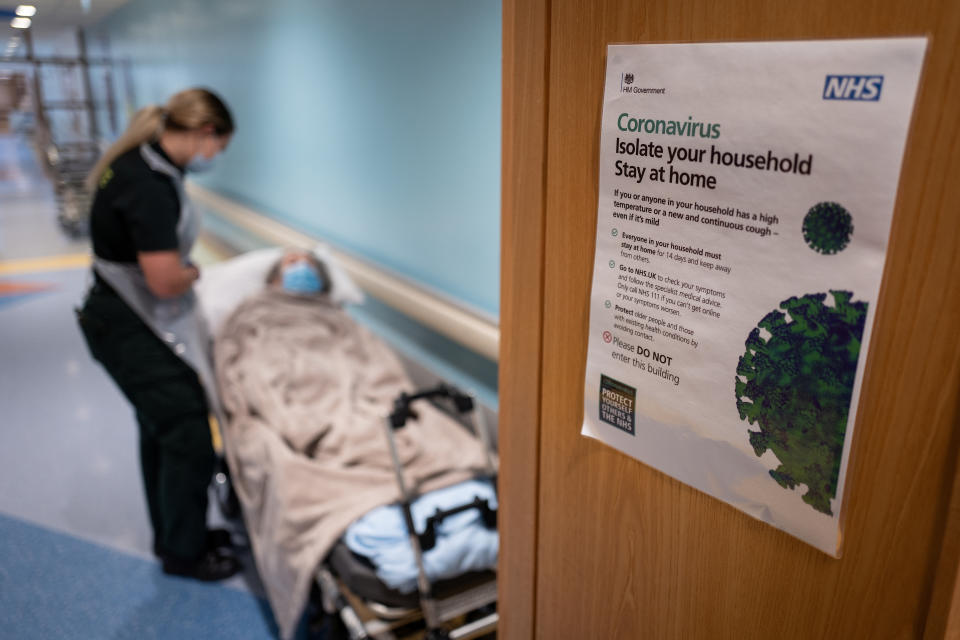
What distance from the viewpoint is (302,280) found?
3.45 m

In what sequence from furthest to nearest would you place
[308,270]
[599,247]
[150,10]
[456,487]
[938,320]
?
[150,10], [308,270], [456,487], [599,247], [938,320]

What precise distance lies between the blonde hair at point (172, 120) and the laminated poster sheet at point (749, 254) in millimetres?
2078

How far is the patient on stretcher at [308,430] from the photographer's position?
2266 millimetres

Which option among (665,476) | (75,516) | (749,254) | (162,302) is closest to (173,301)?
(162,302)

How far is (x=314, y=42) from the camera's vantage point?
3.87m

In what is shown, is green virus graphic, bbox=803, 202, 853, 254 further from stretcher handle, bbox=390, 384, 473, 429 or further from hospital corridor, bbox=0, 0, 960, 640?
stretcher handle, bbox=390, 384, 473, 429

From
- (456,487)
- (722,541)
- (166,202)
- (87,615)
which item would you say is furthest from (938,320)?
(87,615)

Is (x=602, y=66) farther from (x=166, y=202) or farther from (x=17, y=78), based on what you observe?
(x=17, y=78)

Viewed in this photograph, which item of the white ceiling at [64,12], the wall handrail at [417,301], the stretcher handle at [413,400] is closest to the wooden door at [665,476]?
the stretcher handle at [413,400]

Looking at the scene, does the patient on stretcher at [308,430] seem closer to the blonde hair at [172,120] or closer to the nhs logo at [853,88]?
the blonde hair at [172,120]

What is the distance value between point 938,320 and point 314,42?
3788 mm

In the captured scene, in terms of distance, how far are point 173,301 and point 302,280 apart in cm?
81

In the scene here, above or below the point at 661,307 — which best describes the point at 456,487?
below

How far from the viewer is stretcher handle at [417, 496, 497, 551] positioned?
2041 millimetres
